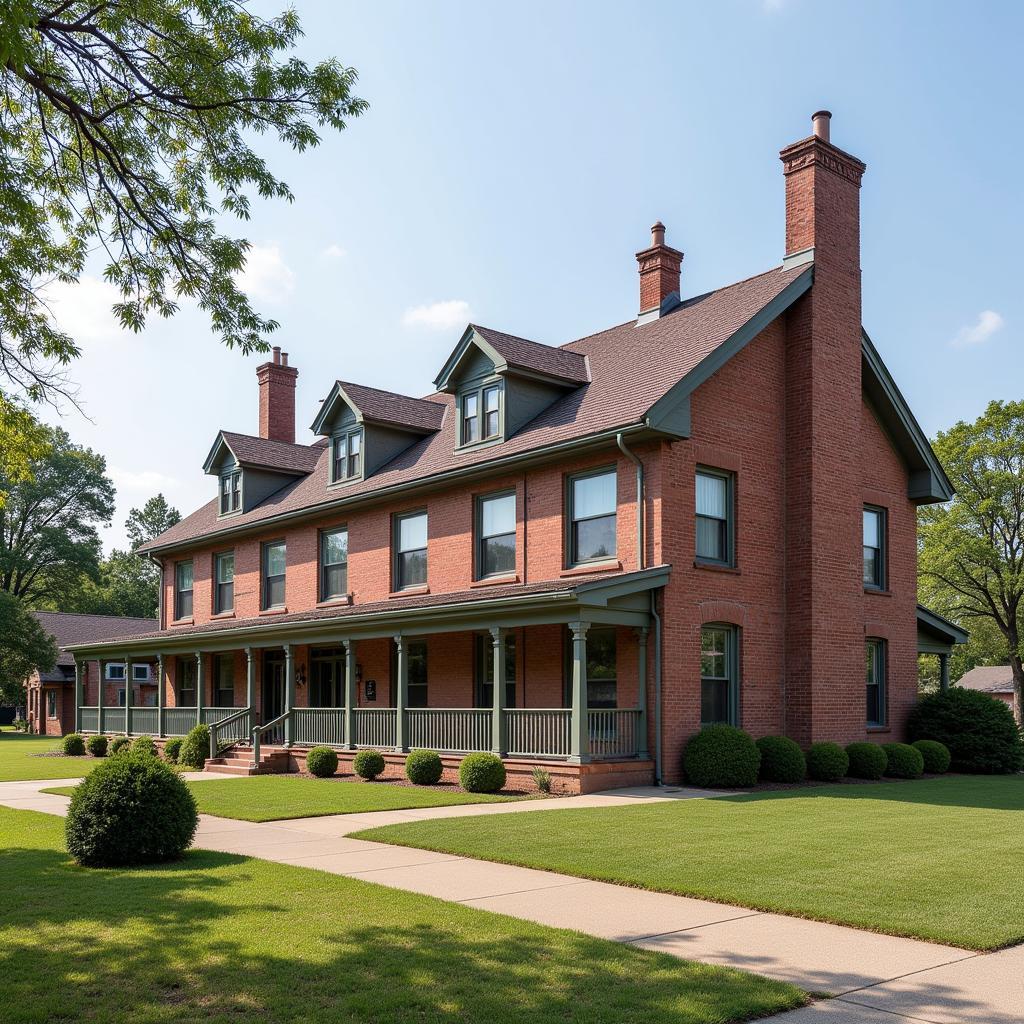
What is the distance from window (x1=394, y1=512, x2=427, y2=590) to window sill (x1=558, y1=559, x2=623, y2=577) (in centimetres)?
507

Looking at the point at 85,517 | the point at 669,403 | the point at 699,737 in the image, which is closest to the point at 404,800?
the point at 699,737

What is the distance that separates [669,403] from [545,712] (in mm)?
5984

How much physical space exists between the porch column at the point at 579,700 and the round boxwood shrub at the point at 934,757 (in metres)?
8.96

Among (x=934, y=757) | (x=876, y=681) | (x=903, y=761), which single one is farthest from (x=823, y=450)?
(x=934, y=757)

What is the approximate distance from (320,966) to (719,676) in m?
15.2

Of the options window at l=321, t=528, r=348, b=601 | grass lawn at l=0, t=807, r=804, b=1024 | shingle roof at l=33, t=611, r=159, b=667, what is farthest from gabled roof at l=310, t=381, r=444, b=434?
shingle roof at l=33, t=611, r=159, b=667

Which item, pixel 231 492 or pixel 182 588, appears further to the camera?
pixel 182 588

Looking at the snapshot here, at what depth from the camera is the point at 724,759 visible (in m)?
19.0

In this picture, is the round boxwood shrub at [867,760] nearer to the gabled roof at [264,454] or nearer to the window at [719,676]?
the window at [719,676]

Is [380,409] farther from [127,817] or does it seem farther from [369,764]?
[127,817]

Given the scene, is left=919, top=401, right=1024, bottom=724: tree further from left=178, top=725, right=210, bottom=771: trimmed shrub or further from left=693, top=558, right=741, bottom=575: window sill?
left=178, top=725, right=210, bottom=771: trimmed shrub

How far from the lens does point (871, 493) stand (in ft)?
81.8

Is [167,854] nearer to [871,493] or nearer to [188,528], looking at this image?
[871,493]

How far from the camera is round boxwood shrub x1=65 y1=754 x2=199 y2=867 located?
10.9 m
